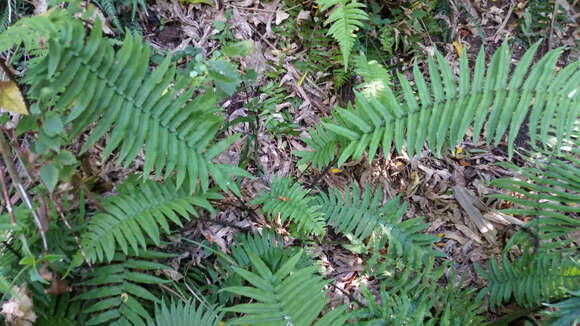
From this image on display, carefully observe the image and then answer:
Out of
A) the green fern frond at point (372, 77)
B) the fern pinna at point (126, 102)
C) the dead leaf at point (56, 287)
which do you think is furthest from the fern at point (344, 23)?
the dead leaf at point (56, 287)

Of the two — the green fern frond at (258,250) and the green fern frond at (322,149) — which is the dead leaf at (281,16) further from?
the green fern frond at (258,250)

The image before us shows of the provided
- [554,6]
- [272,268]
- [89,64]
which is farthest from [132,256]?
[554,6]

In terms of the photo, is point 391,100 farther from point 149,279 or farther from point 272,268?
point 149,279

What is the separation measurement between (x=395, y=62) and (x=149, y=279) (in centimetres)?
236

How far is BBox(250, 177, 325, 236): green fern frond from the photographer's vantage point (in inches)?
76.5

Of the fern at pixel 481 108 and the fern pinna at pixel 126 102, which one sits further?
the fern at pixel 481 108

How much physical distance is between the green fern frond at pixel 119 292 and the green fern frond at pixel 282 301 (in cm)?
43

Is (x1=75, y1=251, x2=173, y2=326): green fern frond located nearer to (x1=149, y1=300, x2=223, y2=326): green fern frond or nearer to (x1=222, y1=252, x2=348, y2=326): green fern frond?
(x1=149, y1=300, x2=223, y2=326): green fern frond

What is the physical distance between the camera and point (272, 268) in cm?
196

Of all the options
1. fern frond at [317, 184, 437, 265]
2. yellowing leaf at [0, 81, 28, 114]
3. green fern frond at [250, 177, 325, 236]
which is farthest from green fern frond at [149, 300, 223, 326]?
yellowing leaf at [0, 81, 28, 114]

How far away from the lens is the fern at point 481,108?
168cm

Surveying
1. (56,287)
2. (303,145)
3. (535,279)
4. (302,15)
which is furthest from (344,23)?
(56,287)

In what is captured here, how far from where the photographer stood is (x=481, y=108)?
1.76 m

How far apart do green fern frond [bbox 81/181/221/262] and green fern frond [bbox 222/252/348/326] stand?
1.25 ft
